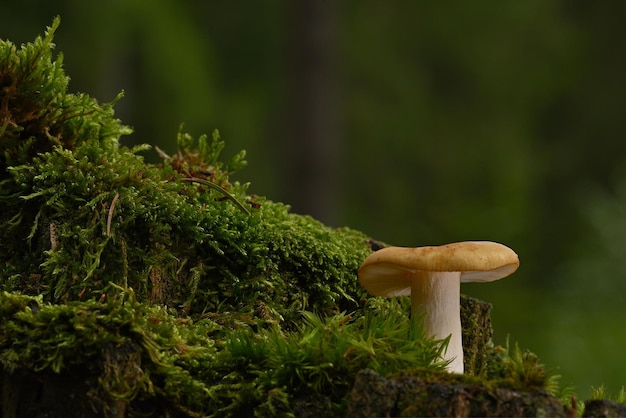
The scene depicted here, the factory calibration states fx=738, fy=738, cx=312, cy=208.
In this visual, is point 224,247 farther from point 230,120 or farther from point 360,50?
point 360,50

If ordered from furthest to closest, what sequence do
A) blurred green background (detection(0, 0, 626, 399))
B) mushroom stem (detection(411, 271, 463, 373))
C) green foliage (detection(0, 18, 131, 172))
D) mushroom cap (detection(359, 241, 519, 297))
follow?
1. blurred green background (detection(0, 0, 626, 399))
2. green foliage (detection(0, 18, 131, 172))
3. mushroom stem (detection(411, 271, 463, 373))
4. mushroom cap (detection(359, 241, 519, 297))

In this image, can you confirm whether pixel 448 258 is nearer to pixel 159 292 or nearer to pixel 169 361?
pixel 169 361

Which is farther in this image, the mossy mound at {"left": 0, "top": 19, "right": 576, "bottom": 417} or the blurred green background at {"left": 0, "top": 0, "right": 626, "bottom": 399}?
the blurred green background at {"left": 0, "top": 0, "right": 626, "bottom": 399}

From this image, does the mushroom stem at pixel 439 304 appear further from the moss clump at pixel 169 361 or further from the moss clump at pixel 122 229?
the moss clump at pixel 122 229

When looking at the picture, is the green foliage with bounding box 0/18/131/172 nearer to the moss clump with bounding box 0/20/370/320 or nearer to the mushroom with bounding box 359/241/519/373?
the moss clump with bounding box 0/20/370/320

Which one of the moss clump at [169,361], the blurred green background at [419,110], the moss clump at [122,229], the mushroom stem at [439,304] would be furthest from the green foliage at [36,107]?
the blurred green background at [419,110]

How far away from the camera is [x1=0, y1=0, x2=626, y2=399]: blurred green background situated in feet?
33.4

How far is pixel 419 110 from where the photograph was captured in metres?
13.8

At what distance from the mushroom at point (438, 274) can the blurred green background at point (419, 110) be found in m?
6.93

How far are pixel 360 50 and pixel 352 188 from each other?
2.54 metres

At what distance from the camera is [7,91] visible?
269 cm

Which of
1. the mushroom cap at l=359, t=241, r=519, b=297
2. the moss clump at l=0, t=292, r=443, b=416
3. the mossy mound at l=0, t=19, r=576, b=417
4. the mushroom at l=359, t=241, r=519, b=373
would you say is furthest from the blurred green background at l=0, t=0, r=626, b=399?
the moss clump at l=0, t=292, r=443, b=416

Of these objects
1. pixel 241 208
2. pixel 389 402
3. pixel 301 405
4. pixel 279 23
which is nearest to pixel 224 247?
pixel 241 208

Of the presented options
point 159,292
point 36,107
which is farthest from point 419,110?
point 159,292
